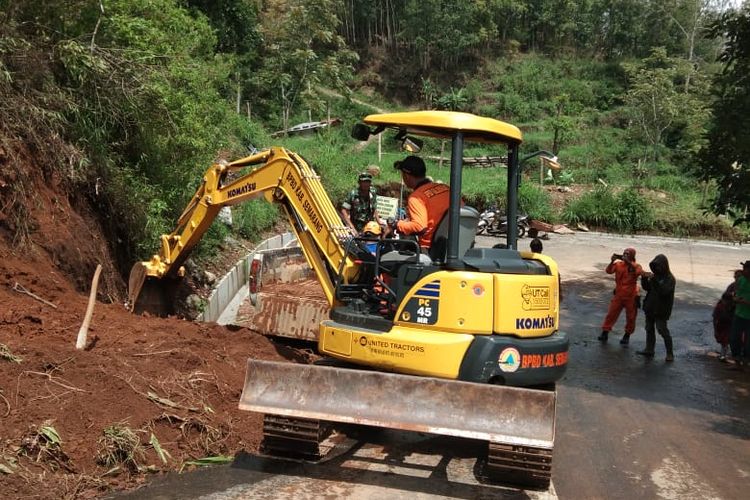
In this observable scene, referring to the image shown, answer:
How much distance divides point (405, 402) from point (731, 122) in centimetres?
767

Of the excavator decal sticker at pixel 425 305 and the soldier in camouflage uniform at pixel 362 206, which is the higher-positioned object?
the soldier in camouflage uniform at pixel 362 206

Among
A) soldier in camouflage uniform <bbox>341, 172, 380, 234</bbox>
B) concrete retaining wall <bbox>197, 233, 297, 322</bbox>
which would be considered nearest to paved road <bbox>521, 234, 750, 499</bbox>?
soldier in camouflage uniform <bbox>341, 172, 380, 234</bbox>

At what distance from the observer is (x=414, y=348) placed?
17.0 feet

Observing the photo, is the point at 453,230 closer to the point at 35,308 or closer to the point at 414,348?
the point at 414,348

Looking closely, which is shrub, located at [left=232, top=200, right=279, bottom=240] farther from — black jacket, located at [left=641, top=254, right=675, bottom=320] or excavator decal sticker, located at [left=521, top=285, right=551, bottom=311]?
excavator decal sticker, located at [left=521, top=285, right=551, bottom=311]

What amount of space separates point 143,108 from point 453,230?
5.78 m

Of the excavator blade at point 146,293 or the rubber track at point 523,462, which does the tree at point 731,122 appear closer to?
the rubber track at point 523,462

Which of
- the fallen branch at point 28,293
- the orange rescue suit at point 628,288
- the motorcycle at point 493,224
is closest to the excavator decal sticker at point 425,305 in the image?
the fallen branch at point 28,293

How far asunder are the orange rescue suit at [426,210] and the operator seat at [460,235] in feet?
0.19

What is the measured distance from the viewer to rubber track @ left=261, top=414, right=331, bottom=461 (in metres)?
5.18

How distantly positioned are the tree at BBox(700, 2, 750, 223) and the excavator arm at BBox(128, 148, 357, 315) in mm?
6515

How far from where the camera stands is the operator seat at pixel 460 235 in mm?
5555

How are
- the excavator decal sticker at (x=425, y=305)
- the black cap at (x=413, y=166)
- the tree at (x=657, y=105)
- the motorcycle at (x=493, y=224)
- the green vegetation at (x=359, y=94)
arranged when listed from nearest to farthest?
the excavator decal sticker at (x=425, y=305) < the black cap at (x=413, y=166) < the green vegetation at (x=359, y=94) < the motorcycle at (x=493, y=224) < the tree at (x=657, y=105)

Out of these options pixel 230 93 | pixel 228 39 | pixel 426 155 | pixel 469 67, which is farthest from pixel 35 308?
pixel 469 67
